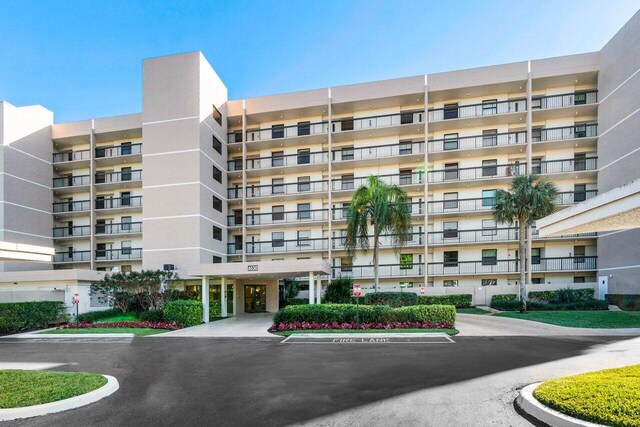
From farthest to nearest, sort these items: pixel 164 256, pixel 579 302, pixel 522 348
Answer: pixel 164 256
pixel 579 302
pixel 522 348

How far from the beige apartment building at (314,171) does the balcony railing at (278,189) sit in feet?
0.65

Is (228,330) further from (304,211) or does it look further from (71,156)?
(71,156)

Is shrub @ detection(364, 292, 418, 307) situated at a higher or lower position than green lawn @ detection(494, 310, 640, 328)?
higher

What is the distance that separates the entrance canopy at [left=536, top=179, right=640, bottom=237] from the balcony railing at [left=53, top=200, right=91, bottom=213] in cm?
3860

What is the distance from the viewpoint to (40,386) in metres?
8.28

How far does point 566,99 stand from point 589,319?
1895 centimetres

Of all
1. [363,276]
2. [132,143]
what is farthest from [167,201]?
[363,276]

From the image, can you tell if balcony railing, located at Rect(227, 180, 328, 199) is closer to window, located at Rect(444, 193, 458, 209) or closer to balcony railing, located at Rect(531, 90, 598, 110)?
window, located at Rect(444, 193, 458, 209)

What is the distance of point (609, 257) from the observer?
27188mm

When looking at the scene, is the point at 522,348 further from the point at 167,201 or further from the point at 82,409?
the point at 167,201

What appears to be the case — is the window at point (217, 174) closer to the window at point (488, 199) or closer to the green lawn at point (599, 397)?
the window at point (488, 199)

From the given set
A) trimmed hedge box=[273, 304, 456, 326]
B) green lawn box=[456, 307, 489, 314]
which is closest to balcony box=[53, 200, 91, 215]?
trimmed hedge box=[273, 304, 456, 326]

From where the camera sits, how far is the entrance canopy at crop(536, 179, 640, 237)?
27.2 feet

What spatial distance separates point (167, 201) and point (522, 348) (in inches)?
1019
